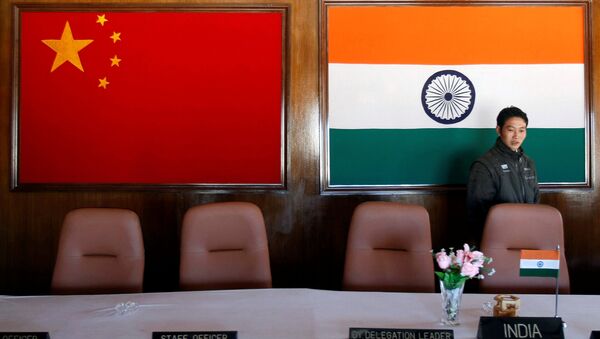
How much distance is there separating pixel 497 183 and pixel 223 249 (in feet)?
5.53

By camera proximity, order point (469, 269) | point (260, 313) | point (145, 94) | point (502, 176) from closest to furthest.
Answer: point (469, 269) → point (260, 313) → point (502, 176) → point (145, 94)

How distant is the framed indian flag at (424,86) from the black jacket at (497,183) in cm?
37

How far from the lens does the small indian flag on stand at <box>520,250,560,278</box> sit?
1695 millimetres

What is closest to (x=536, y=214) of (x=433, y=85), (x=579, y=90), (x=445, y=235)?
(x=445, y=235)

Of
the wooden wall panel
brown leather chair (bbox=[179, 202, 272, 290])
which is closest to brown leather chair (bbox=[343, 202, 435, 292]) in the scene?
brown leather chair (bbox=[179, 202, 272, 290])

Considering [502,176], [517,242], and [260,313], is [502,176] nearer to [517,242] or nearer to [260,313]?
[517,242]

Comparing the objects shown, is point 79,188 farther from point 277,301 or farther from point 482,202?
point 482,202

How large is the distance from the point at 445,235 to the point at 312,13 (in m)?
1.78

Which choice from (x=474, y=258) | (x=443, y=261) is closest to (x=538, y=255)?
(x=474, y=258)

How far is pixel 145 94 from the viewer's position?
3352mm

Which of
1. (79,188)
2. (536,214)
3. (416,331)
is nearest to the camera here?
(416,331)

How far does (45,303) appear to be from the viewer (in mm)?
1956

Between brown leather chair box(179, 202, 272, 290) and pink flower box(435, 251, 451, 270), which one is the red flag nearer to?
brown leather chair box(179, 202, 272, 290)

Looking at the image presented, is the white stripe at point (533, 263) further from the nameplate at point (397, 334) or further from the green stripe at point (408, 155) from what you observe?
the green stripe at point (408, 155)
